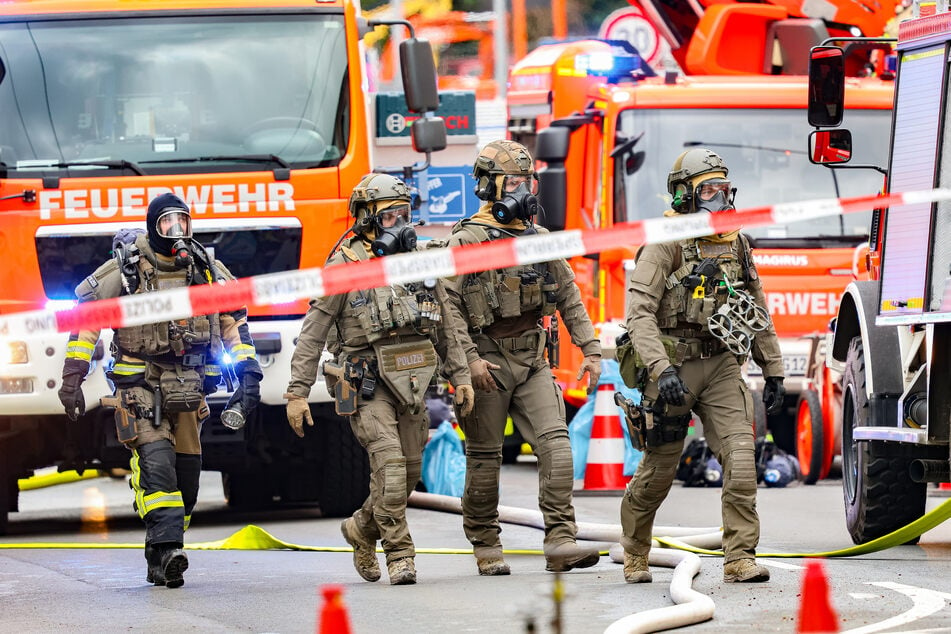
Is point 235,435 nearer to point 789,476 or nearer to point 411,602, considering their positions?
point 411,602

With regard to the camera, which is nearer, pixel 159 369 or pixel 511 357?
pixel 511 357

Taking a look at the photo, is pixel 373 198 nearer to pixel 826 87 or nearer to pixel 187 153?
pixel 826 87

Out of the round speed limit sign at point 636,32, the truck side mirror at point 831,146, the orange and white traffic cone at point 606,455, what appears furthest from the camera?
the round speed limit sign at point 636,32

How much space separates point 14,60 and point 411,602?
5.12m

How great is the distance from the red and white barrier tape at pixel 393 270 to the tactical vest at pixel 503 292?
4.13ft

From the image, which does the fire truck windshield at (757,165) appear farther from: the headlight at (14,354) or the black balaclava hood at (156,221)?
the black balaclava hood at (156,221)

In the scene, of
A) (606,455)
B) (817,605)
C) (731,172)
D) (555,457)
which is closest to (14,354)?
(555,457)

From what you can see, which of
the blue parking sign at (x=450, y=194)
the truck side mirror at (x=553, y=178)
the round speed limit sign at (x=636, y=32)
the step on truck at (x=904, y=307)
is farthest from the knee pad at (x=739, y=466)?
the round speed limit sign at (x=636, y=32)

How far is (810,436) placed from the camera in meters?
14.1

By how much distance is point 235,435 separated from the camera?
37.1 ft

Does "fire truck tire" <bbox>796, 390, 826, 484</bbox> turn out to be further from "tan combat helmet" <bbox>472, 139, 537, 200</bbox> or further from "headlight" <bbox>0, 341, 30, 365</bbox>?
"headlight" <bbox>0, 341, 30, 365</bbox>

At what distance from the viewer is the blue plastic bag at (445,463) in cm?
1296

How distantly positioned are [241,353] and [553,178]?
6.49 meters

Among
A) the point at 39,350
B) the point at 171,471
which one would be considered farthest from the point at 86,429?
the point at 171,471
